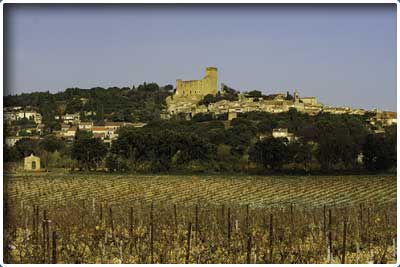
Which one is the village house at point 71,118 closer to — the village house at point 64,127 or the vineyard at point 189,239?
the village house at point 64,127

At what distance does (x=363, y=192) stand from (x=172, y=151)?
7.54 m

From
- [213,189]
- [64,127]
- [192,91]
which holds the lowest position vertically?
[213,189]

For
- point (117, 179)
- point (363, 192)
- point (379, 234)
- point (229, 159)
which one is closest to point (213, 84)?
point (229, 159)

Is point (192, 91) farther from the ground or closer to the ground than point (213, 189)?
farther from the ground

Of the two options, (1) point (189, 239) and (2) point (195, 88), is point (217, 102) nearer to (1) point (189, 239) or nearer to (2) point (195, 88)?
(2) point (195, 88)

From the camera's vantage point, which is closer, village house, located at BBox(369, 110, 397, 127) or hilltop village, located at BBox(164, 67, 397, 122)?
village house, located at BBox(369, 110, 397, 127)

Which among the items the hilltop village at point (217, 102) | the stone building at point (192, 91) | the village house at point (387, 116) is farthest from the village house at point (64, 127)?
the stone building at point (192, 91)

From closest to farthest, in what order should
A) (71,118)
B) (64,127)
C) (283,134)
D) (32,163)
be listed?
(32,163) < (283,134) < (64,127) < (71,118)

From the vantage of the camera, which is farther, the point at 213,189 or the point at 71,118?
the point at 71,118

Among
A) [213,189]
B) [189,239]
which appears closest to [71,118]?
[213,189]

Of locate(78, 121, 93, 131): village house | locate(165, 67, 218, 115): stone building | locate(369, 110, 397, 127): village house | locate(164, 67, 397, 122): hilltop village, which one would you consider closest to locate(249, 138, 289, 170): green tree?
locate(369, 110, 397, 127): village house

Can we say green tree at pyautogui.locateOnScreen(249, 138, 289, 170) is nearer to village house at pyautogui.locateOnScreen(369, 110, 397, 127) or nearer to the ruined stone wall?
village house at pyautogui.locateOnScreen(369, 110, 397, 127)

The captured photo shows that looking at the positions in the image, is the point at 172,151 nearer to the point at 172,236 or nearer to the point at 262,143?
the point at 262,143

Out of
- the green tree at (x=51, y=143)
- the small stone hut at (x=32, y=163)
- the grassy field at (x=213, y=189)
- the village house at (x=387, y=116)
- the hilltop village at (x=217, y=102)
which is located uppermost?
the hilltop village at (x=217, y=102)
